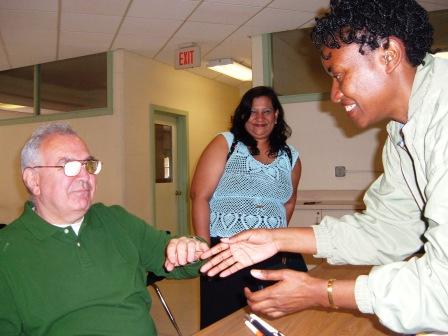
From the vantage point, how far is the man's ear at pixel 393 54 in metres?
1.14

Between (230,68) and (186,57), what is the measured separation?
4.71ft

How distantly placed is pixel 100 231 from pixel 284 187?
1.06 metres

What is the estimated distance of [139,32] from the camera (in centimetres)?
489

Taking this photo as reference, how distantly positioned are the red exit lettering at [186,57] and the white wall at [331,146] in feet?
4.63

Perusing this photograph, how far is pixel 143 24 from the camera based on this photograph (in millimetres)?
4613

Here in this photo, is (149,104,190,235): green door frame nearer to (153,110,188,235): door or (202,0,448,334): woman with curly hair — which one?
(153,110,188,235): door

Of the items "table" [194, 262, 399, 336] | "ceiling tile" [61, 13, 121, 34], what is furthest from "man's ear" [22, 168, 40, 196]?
"ceiling tile" [61, 13, 121, 34]

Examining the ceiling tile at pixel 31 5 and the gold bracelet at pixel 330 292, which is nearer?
the gold bracelet at pixel 330 292

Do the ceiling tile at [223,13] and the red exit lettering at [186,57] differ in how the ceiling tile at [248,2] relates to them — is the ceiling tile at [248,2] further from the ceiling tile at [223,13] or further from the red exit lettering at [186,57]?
the red exit lettering at [186,57]

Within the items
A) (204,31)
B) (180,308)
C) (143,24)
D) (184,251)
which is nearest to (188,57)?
(204,31)

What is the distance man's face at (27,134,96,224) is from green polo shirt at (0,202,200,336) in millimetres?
68

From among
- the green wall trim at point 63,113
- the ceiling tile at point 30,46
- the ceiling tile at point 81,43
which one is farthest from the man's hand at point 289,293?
the green wall trim at point 63,113

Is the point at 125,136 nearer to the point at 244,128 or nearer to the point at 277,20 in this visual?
the point at 277,20

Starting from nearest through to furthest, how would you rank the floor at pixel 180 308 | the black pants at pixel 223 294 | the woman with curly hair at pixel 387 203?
the woman with curly hair at pixel 387 203, the black pants at pixel 223 294, the floor at pixel 180 308
